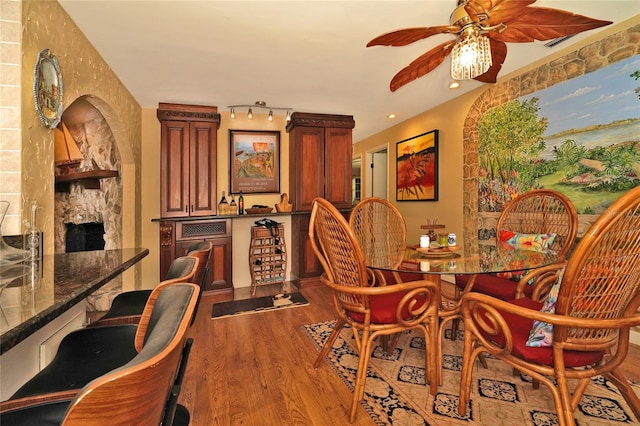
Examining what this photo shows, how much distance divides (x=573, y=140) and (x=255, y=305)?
3.58 m

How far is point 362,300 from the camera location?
1590mm

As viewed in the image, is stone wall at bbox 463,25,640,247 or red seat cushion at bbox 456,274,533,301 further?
stone wall at bbox 463,25,640,247

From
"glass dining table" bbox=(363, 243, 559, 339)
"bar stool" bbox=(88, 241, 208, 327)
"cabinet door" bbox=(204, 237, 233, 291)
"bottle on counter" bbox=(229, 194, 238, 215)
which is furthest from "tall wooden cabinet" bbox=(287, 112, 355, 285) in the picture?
"bar stool" bbox=(88, 241, 208, 327)

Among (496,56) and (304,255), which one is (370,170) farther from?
(496,56)

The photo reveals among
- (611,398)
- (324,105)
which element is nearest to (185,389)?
(611,398)

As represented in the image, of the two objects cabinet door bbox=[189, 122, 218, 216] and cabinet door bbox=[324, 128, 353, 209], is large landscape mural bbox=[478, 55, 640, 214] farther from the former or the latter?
cabinet door bbox=[189, 122, 218, 216]

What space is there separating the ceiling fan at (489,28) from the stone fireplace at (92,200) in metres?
3.27

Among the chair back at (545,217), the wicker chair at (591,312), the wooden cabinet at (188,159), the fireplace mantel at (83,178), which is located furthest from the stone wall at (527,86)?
the fireplace mantel at (83,178)

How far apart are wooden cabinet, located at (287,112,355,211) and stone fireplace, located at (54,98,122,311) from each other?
7.20ft

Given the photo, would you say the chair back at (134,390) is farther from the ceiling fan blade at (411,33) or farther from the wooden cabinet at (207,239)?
the wooden cabinet at (207,239)

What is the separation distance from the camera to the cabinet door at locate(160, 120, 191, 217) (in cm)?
361

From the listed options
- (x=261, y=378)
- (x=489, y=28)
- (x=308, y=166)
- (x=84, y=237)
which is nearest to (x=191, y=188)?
(x=84, y=237)

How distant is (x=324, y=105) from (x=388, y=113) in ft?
3.77

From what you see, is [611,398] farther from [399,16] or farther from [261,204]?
[261,204]
